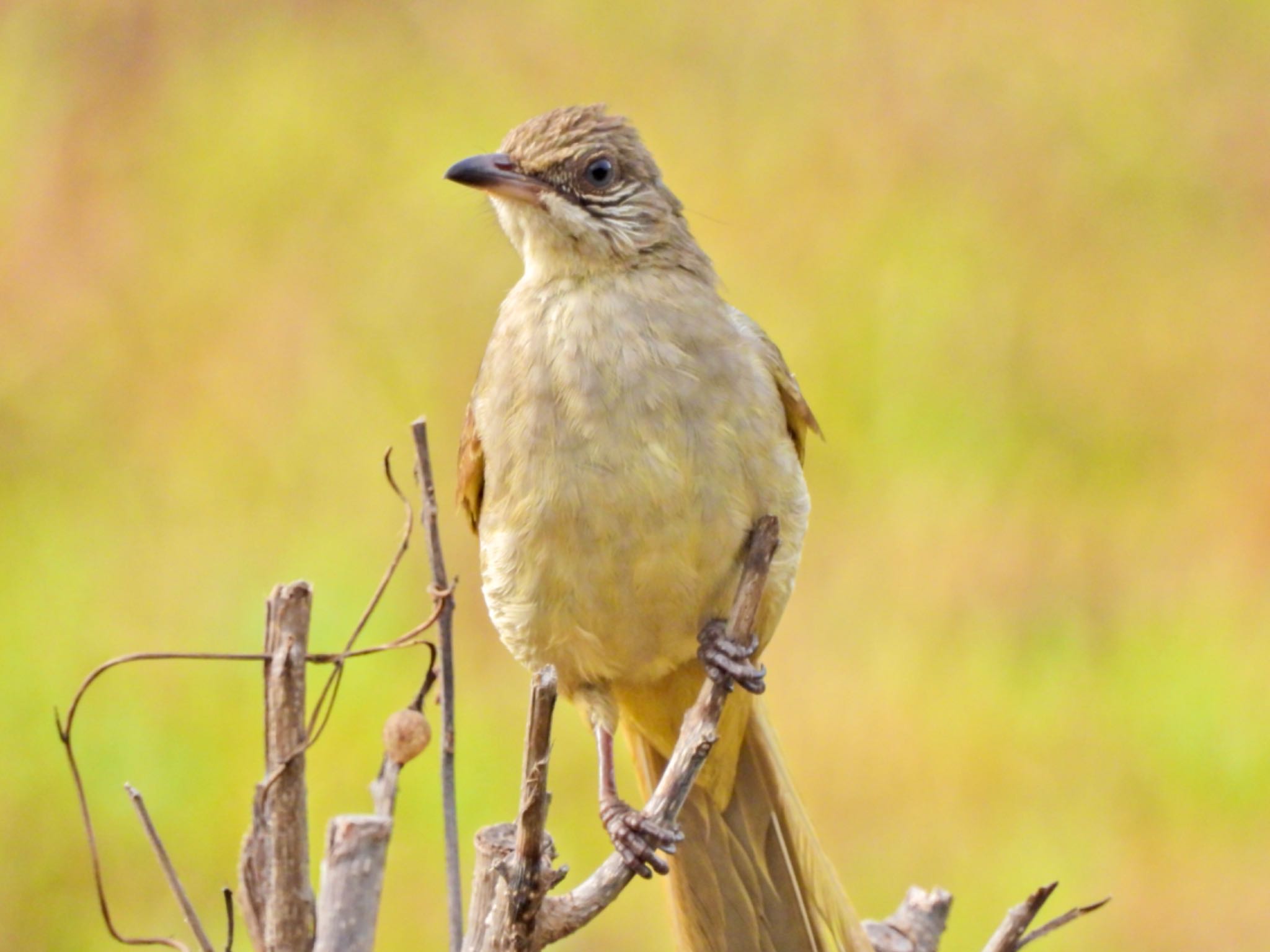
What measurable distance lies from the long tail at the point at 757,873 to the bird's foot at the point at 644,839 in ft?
0.84

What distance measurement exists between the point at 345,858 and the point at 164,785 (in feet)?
6.62

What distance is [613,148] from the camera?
8.68 ft

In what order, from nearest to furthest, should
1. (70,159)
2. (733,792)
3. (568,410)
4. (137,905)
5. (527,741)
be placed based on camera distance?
(527,741) < (568,410) < (733,792) < (137,905) < (70,159)

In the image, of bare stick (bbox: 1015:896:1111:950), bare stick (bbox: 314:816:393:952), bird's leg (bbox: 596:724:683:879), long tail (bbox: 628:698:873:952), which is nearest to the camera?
bare stick (bbox: 314:816:393:952)

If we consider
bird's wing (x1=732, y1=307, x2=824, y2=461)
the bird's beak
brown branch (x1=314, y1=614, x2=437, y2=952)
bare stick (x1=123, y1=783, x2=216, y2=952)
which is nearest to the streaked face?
the bird's beak

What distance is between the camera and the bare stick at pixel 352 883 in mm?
1808

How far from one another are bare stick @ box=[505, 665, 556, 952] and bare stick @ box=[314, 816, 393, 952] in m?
0.17

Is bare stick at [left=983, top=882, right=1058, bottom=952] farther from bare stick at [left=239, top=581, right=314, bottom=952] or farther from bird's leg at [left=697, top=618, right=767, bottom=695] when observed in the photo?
bare stick at [left=239, top=581, right=314, bottom=952]

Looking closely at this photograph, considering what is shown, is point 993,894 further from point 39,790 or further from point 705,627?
point 39,790

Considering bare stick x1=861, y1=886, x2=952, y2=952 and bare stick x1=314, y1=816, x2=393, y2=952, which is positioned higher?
bare stick x1=861, y1=886, x2=952, y2=952

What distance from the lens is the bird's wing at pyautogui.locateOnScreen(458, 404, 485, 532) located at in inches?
101

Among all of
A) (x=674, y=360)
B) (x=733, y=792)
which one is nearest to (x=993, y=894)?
(x=733, y=792)

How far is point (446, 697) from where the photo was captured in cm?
197

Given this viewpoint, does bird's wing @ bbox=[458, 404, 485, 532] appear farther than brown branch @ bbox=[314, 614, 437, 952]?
Yes
